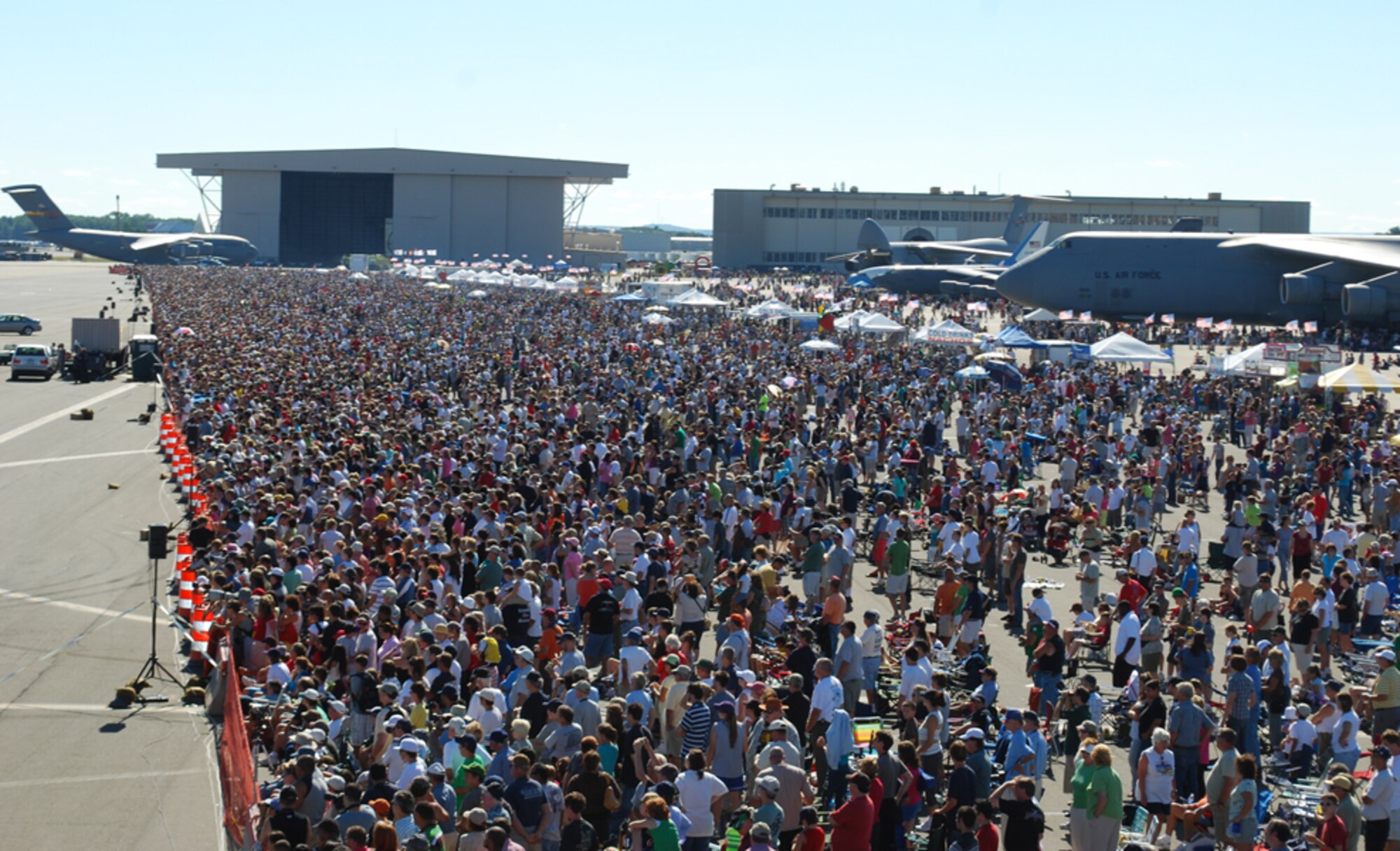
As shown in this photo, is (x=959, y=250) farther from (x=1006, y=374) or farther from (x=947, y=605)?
(x=947, y=605)

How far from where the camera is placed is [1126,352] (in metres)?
33.7

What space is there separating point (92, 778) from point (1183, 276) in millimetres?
44180

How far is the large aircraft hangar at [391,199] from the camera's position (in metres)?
113

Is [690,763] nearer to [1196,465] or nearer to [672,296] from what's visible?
[1196,465]

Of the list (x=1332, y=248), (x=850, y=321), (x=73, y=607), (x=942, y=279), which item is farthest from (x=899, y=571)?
(x=942, y=279)

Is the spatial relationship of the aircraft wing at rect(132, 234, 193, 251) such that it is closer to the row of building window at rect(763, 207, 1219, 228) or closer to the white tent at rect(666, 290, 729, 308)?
the row of building window at rect(763, 207, 1219, 228)

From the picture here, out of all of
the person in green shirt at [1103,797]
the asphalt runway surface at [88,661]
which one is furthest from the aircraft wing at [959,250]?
the person in green shirt at [1103,797]

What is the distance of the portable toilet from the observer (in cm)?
3931

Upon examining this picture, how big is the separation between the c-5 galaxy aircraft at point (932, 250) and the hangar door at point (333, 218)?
47301 millimetres

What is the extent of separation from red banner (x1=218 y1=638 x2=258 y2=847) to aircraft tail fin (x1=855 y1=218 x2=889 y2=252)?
87.4 metres

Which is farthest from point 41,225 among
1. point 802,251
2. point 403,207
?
point 802,251

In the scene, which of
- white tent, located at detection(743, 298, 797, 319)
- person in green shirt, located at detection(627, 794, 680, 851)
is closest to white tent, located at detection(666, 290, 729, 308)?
white tent, located at detection(743, 298, 797, 319)

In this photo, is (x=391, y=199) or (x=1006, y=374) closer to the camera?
(x=1006, y=374)

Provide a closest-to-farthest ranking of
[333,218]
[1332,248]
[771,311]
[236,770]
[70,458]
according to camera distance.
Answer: [236,770]
[70,458]
[1332,248]
[771,311]
[333,218]
